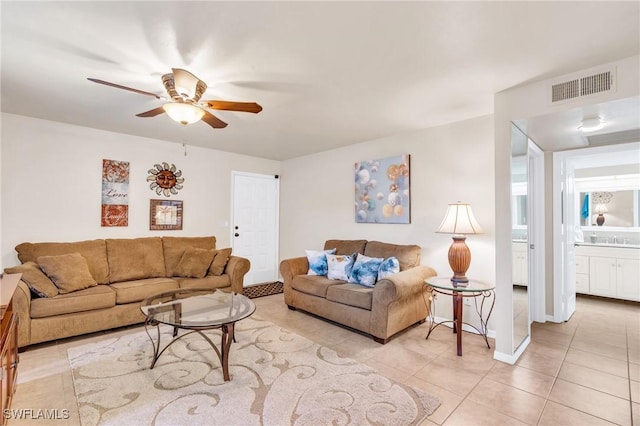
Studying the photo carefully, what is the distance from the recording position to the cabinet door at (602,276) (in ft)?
14.1

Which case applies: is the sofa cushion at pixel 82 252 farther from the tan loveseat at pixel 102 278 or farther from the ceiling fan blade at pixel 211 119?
the ceiling fan blade at pixel 211 119

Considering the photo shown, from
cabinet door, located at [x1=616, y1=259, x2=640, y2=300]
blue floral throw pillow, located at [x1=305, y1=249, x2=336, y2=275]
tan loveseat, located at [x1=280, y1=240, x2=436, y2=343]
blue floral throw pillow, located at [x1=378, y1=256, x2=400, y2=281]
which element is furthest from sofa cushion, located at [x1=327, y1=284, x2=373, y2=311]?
cabinet door, located at [x1=616, y1=259, x2=640, y2=300]

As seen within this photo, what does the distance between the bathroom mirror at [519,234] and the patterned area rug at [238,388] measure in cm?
Result: 133

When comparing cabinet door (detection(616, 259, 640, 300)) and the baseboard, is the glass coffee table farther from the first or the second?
cabinet door (detection(616, 259, 640, 300))

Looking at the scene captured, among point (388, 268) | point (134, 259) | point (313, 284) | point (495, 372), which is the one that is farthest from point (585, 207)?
point (134, 259)

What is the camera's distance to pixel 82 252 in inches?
137

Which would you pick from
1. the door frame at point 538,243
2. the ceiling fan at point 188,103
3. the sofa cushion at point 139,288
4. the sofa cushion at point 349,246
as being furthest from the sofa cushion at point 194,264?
the door frame at point 538,243

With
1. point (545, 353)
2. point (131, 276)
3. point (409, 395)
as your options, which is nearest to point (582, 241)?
point (545, 353)

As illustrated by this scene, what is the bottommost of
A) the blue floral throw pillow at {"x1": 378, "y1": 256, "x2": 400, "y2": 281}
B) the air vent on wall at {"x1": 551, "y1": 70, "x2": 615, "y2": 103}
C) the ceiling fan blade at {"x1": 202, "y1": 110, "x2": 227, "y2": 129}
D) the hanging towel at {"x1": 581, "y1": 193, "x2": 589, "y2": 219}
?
the blue floral throw pillow at {"x1": 378, "y1": 256, "x2": 400, "y2": 281}

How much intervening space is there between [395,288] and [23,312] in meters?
3.39

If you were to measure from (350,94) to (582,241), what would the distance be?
5057mm

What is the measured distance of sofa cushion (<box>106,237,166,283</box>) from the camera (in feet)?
11.9

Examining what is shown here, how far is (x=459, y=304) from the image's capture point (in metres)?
2.80

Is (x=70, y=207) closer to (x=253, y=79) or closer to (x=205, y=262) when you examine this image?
(x=205, y=262)
